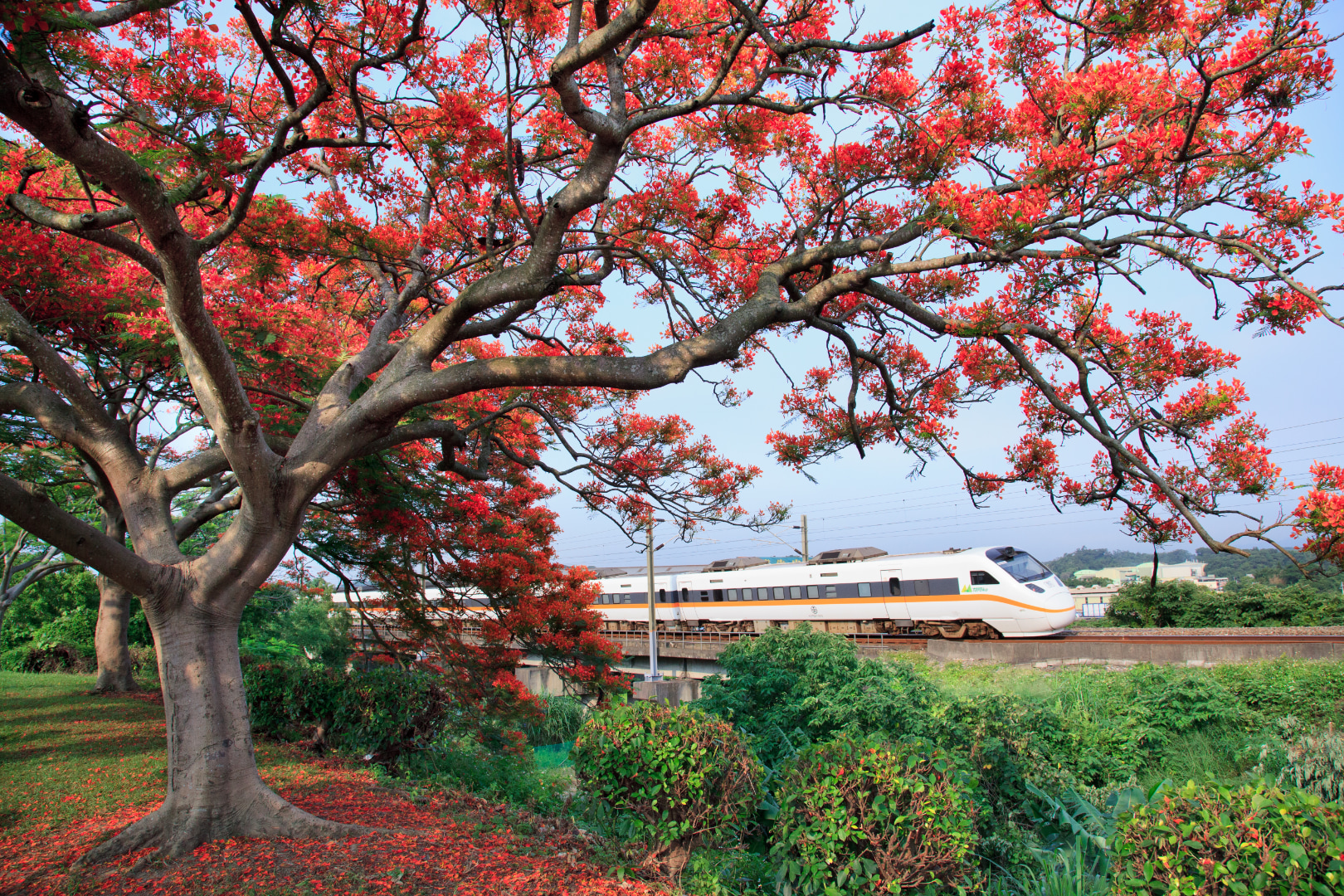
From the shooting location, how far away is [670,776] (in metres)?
3.95

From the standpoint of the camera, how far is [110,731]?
7.41 metres

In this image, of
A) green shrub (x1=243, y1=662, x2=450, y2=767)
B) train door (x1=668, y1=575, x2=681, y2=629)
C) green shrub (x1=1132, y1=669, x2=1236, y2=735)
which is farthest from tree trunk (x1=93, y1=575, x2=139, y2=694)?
train door (x1=668, y1=575, x2=681, y2=629)

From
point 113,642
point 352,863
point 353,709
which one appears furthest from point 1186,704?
point 113,642

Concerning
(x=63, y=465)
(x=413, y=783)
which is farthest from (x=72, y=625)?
(x=413, y=783)

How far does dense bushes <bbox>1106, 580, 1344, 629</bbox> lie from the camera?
15562mm

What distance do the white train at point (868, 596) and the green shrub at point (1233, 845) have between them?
11035mm

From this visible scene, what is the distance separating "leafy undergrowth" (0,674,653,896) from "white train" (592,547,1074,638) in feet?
25.8

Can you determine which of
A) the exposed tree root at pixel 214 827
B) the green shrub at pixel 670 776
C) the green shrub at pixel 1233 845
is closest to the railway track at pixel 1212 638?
the green shrub at pixel 670 776

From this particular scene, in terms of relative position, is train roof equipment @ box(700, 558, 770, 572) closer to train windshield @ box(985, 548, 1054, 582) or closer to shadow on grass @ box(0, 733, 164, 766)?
train windshield @ box(985, 548, 1054, 582)

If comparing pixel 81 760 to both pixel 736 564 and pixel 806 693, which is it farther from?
pixel 736 564

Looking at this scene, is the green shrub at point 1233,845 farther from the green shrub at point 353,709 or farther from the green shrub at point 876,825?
the green shrub at point 353,709

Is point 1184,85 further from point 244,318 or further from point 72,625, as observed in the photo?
point 72,625

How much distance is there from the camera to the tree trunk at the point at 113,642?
11.2 m

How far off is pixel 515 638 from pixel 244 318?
4.53m
